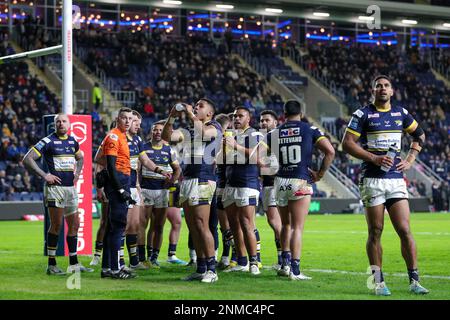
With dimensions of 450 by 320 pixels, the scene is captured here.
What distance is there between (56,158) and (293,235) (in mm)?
4074

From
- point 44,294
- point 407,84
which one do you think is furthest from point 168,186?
point 407,84

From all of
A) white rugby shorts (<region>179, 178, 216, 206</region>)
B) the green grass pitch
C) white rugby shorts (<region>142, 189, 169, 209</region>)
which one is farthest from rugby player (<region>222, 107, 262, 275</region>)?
white rugby shorts (<region>142, 189, 169, 209</region>)

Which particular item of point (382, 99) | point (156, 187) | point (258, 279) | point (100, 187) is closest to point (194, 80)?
point (156, 187)

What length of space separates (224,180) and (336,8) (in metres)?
35.1

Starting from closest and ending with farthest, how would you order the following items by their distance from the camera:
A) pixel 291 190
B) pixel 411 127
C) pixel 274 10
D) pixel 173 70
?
pixel 411 127 → pixel 291 190 → pixel 173 70 → pixel 274 10

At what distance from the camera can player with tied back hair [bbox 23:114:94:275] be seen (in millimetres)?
13555

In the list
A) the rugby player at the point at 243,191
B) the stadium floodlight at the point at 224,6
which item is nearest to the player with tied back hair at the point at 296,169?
the rugby player at the point at 243,191

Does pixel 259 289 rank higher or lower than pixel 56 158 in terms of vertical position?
lower

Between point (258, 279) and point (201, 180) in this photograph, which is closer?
point (201, 180)

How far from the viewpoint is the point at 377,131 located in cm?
1081

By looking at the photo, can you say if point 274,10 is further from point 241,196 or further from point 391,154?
point 391,154
